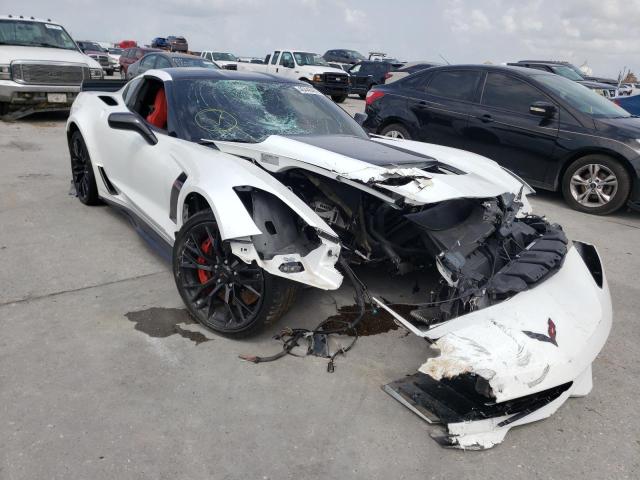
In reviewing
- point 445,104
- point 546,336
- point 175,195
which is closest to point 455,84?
point 445,104

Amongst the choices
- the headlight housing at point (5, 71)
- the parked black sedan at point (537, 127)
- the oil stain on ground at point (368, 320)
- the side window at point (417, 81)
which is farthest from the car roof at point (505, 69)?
the headlight housing at point (5, 71)

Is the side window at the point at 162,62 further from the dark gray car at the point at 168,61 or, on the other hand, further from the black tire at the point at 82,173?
the black tire at the point at 82,173

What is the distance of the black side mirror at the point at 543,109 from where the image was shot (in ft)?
21.9

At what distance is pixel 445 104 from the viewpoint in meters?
7.63

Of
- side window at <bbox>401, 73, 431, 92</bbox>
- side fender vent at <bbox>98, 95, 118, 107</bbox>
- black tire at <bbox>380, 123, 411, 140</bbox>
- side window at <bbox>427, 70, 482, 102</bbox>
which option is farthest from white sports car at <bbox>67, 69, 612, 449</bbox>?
side window at <bbox>401, 73, 431, 92</bbox>

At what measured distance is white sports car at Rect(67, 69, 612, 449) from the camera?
2.44 m

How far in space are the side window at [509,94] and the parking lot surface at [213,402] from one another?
365cm

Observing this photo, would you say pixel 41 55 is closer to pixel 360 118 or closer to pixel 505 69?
pixel 360 118

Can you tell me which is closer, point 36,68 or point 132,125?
point 132,125

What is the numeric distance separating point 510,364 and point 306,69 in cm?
1829

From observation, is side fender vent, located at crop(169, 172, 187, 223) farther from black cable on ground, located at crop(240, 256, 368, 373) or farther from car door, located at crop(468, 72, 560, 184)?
car door, located at crop(468, 72, 560, 184)

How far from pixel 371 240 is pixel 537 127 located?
440cm

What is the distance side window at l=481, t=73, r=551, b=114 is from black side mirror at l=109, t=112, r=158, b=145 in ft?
16.3

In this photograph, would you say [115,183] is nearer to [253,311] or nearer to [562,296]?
[253,311]
